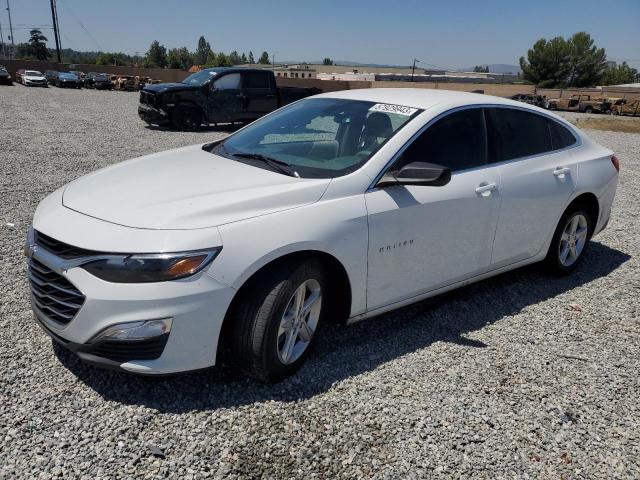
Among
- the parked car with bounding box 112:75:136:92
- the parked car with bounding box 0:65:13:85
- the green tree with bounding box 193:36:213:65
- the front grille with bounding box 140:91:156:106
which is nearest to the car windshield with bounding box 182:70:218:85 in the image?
the front grille with bounding box 140:91:156:106

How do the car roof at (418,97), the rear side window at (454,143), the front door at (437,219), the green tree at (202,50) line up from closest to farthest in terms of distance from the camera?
the front door at (437,219) < the rear side window at (454,143) < the car roof at (418,97) < the green tree at (202,50)

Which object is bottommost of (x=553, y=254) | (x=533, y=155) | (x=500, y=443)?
(x=500, y=443)

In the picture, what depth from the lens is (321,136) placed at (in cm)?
391

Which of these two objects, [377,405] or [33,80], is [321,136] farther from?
[33,80]

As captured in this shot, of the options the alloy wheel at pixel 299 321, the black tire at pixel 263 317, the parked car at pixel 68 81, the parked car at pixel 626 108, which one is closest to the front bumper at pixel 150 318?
the black tire at pixel 263 317

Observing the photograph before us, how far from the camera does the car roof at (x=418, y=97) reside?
12.5ft

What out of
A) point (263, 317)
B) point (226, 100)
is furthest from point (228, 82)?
point (263, 317)

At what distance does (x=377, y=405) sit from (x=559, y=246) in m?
2.70

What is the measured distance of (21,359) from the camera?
3180 millimetres

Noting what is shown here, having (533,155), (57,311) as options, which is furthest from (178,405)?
(533,155)

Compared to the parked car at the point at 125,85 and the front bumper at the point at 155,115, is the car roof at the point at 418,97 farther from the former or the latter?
the parked car at the point at 125,85

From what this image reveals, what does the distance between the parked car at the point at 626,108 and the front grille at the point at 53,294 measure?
4311cm

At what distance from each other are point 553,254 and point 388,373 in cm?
233

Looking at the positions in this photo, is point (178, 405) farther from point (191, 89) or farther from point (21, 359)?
point (191, 89)
